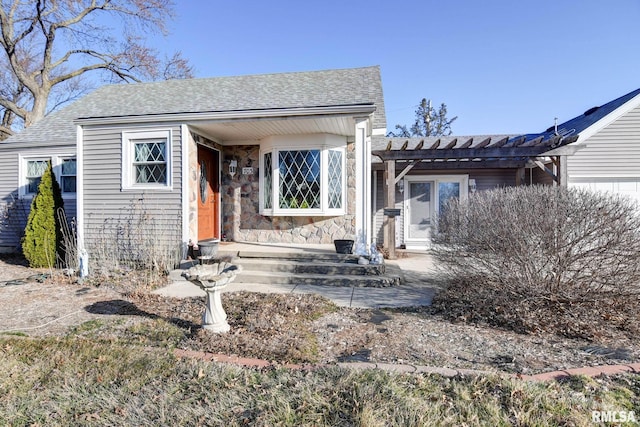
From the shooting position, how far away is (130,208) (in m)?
7.14

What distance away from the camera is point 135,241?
7.08 m

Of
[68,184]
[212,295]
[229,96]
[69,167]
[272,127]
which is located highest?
[229,96]

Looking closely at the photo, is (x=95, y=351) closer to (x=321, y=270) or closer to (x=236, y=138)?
(x=321, y=270)

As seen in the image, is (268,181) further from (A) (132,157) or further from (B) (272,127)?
(A) (132,157)

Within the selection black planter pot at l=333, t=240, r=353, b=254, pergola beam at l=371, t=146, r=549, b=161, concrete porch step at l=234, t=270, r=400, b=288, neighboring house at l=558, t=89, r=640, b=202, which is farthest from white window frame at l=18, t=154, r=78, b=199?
neighboring house at l=558, t=89, r=640, b=202

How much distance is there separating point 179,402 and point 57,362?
1411mm

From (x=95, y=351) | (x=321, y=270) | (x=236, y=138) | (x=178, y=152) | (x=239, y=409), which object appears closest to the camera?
(x=239, y=409)

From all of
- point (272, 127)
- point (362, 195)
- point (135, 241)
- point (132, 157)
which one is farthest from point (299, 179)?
point (135, 241)

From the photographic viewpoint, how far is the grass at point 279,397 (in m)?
2.04

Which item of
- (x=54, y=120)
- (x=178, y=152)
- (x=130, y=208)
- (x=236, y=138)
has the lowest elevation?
(x=130, y=208)

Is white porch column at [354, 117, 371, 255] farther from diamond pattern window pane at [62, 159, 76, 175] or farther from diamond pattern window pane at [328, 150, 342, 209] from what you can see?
diamond pattern window pane at [62, 159, 76, 175]

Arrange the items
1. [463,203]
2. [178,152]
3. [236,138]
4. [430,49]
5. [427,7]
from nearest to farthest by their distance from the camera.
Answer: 1. [463,203]
2. [178,152]
3. [236,138]
4. [427,7]
5. [430,49]

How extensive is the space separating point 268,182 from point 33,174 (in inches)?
298

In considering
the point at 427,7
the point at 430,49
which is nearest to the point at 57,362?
the point at 427,7
